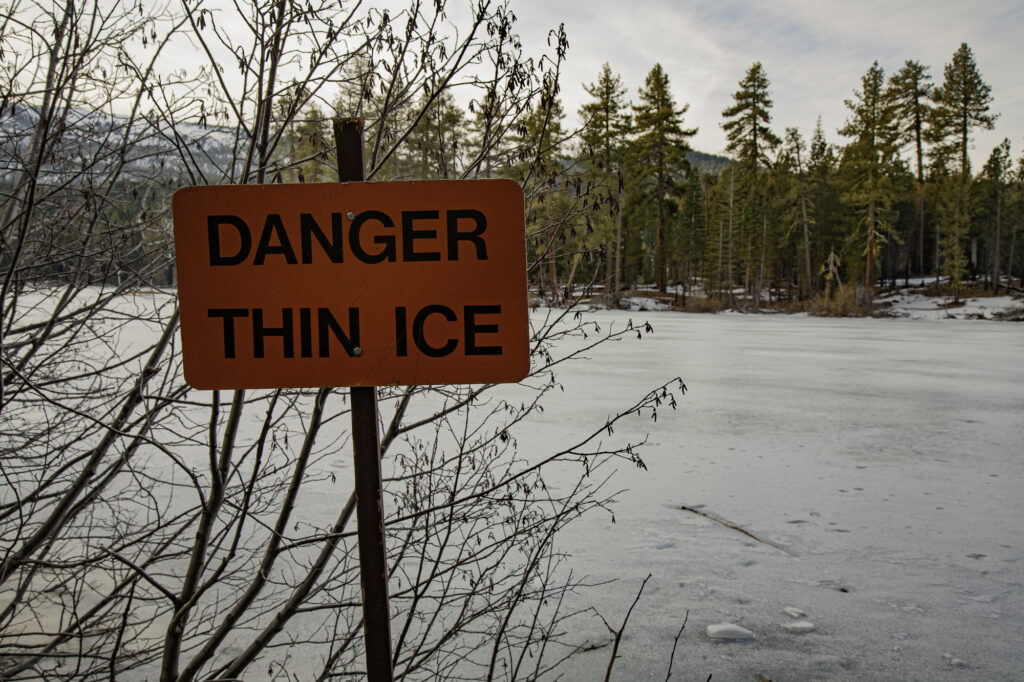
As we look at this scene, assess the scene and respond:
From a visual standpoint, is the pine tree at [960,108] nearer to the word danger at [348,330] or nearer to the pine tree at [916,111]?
the pine tree at [916,111]

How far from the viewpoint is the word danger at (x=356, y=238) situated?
1485 millimetres

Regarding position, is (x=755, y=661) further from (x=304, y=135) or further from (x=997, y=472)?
(x=997, y=472)

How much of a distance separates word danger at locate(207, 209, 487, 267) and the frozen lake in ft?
7.77

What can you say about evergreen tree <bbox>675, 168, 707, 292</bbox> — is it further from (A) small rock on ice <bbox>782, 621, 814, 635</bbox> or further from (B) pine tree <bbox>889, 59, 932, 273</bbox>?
(A) small rock on ice <bbox>782, 621, 814, 635</bbox>

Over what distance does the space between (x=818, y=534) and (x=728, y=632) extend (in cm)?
153

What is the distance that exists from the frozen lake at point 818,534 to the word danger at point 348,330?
218cm

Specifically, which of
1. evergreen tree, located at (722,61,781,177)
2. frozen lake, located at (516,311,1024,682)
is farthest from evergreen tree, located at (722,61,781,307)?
frozen lake, located at (516,311,1024,682)

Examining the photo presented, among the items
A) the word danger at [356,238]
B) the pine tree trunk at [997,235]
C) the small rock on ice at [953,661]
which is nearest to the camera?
the word danger at [356,238]

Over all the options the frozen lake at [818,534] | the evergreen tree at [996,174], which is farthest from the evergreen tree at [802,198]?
the frozen lake at [818,534]

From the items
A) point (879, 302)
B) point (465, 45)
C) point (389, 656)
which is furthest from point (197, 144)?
point (879, 302)

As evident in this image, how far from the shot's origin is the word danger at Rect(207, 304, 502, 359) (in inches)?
59.1

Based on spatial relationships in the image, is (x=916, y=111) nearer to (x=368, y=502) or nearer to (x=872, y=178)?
(x=872, y=178)

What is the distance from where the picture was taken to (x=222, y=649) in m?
3.07

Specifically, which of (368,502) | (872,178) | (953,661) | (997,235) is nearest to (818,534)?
(953,661)
